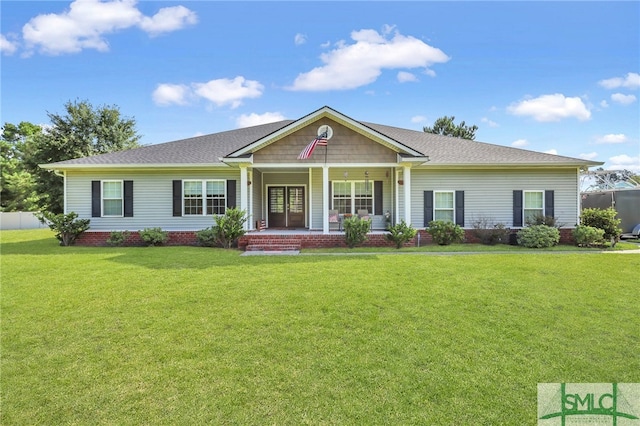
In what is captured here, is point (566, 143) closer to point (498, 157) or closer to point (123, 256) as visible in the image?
point (498, 157)

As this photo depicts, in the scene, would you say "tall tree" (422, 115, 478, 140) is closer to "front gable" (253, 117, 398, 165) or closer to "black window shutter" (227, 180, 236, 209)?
"front gable" (253, 117, 398, 165)

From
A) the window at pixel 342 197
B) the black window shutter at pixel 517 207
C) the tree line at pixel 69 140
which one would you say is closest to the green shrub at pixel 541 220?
the black window shutter at pixel 517 207

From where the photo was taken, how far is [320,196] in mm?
14594

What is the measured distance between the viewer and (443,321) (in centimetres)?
457

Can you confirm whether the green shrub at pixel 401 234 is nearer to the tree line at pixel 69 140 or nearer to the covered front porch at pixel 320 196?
the covered front porch at pixel 320 196

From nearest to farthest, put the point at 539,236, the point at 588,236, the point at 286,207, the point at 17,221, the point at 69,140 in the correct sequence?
the point at 539,236 < the point at 588,236 < the point at 286,207 < the point at 69,140 < the point at 17,221

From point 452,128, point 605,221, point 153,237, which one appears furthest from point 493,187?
point 452,128

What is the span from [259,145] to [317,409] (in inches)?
425

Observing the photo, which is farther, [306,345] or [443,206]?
[443,206]

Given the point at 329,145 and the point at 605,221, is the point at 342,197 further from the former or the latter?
the point at 605,221

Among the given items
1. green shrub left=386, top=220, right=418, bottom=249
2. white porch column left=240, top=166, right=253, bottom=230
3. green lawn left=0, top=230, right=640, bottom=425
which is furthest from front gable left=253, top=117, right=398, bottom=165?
green lawn left=0, top=230, right=640, bottom=425

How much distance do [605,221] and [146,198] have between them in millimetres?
18684

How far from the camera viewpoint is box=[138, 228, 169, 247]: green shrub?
12.5 meters

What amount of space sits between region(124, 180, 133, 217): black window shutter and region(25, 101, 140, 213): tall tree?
35.1ft
